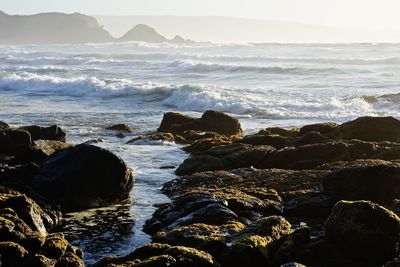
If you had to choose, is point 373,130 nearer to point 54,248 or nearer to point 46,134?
point 46,134

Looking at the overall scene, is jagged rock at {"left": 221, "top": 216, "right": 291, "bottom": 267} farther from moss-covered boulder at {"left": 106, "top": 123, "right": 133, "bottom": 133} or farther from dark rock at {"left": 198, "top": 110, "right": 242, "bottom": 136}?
moss-covered boulder at {"left": 106, "top": 123, "right": 133, "bottom": 133}

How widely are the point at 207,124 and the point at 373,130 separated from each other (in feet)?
22.2

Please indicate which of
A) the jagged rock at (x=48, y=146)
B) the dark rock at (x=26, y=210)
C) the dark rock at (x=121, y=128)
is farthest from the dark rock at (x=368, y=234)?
the dark rock at (x=121, y=128)

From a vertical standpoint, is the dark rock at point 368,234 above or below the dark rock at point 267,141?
above

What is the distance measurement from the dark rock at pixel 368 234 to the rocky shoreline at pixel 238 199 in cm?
1

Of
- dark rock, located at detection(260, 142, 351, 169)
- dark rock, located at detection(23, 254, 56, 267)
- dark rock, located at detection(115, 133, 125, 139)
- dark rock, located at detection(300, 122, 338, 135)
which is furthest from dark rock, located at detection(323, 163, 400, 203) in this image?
dark rock, located at detection(115, 133, 125, 139)

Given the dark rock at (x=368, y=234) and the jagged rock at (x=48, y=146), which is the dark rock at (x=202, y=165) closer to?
the jagged rock at (x=48, y=146)

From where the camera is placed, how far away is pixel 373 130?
18484mm

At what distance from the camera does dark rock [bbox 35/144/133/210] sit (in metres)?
12.4

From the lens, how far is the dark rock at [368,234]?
27.2 feet

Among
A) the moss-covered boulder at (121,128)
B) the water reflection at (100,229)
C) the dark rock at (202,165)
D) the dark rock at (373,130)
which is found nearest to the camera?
the water reflection at (100,229)

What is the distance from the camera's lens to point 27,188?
1181 cm

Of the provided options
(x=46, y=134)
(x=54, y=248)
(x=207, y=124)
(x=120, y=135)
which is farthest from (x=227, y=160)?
(x=54, y=248)

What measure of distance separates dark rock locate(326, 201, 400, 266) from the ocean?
3.30 m
